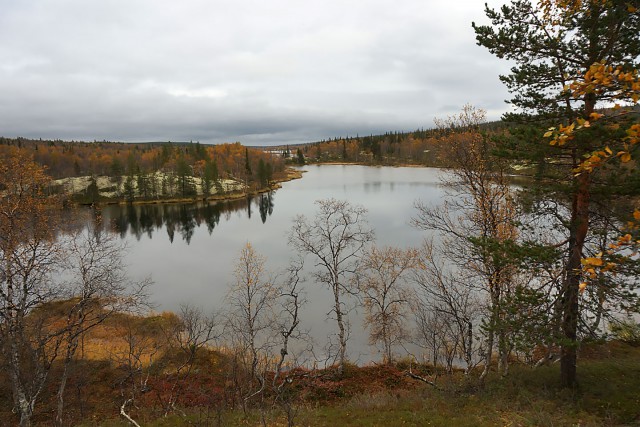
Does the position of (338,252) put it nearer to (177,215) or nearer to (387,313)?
(387,313)

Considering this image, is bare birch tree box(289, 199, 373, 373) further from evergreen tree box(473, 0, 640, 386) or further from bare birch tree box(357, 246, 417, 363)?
evergreen tree box(473, 0, 640, 386)

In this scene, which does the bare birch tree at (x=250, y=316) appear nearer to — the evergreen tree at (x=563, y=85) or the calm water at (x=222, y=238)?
the calm water at (x=222, y=238)

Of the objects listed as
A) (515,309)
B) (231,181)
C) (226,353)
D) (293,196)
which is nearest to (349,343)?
(226,353)

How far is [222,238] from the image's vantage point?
47344 millimetres

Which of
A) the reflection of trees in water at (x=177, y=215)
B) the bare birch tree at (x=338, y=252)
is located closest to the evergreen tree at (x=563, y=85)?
the bare birch tree at (x=338, y=252)

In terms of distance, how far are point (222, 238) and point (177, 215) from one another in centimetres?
2532

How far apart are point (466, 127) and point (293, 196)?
64.1 meters

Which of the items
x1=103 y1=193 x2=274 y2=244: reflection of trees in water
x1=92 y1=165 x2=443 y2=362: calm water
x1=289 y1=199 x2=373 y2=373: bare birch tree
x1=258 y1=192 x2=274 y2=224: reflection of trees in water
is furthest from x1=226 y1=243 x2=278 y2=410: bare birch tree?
x1=258 y1=192 x2=274 y2=224: reflection of trees in water

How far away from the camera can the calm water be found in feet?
92.9

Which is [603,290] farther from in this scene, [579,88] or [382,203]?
[382,203]

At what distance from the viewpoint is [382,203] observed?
57781 mm

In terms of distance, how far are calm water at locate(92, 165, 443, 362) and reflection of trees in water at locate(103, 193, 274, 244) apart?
0.15 m

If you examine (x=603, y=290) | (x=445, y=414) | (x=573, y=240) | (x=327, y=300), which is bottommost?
(x=327, y=300)

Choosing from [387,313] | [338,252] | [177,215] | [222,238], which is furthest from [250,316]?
[177,215]
